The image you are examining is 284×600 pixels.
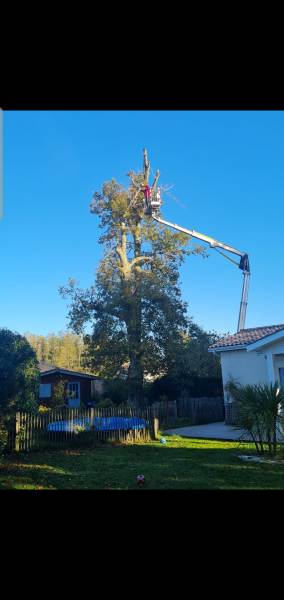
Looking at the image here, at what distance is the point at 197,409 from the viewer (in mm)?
13742

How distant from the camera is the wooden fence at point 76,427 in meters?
7.66

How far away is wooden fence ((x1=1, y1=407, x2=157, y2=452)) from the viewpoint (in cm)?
766

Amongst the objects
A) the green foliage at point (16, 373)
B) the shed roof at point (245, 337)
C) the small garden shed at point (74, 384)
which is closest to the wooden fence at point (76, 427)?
the green foliage at point (16, 373)

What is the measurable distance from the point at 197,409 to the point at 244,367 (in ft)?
8.18

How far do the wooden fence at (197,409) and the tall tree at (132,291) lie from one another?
2.18m

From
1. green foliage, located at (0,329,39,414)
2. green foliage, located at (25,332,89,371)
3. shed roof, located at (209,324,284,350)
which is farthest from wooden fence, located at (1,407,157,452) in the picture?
green foliage, located at (25,332,89,371)

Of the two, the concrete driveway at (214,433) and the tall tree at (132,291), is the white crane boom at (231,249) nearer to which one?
the tall tree at (132,291)

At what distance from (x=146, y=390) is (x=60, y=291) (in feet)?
18.0

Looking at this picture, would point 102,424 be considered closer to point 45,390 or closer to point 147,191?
point 45,390

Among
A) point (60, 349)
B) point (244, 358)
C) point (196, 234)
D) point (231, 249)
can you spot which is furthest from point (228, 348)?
point (60, 349)
